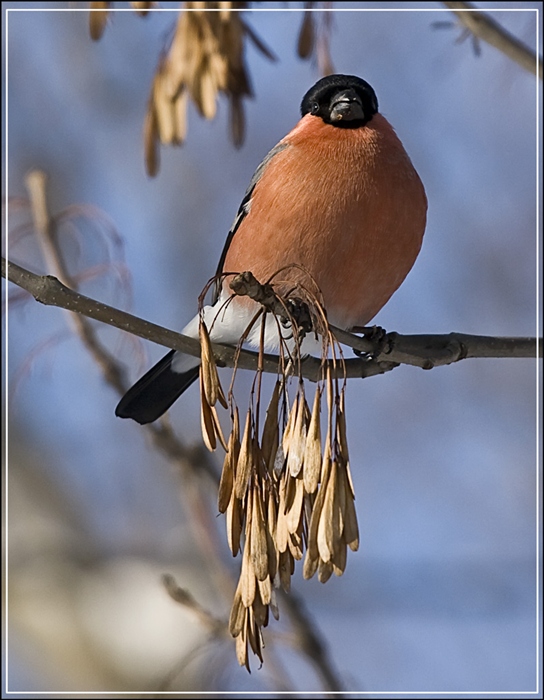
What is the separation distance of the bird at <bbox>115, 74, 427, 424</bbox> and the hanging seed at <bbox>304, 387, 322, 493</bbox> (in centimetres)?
51

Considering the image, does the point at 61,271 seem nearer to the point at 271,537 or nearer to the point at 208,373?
the point at 208,373

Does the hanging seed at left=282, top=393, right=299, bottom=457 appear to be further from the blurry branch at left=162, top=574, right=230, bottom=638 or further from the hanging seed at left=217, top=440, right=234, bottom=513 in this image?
the blurry branch at left=162, top=574, right=230, bottom=638

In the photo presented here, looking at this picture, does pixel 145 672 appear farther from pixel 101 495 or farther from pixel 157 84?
pixel 157 84

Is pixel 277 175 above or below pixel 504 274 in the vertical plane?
below

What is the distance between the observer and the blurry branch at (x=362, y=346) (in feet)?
4.16

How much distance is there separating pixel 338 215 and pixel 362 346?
0.34m

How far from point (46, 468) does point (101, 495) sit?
309 mm

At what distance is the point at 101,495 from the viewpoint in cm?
454

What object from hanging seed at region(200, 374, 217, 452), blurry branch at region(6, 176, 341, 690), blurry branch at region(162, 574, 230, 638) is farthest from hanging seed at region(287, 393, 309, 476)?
blurry branch at region(162, 574, 230, 638)

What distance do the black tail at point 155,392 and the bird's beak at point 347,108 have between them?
0.68 metres

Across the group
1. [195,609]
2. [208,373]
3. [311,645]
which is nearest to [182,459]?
[195,609]

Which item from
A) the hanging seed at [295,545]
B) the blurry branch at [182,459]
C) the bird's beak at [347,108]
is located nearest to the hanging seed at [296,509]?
the hanging seed at [295,545]

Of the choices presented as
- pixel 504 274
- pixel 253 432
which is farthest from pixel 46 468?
pixel 253 432

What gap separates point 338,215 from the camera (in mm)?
1700
